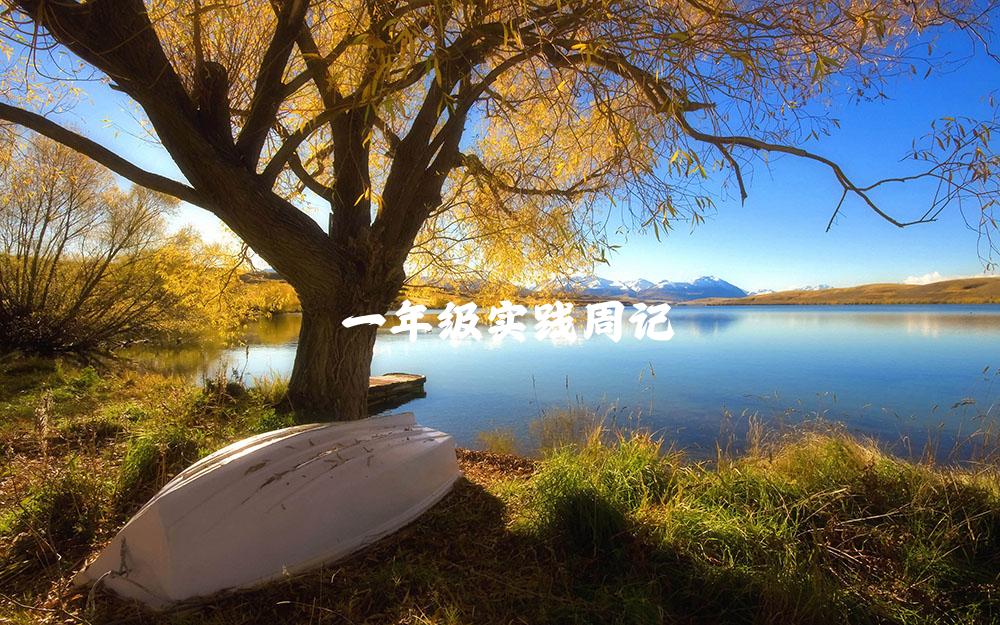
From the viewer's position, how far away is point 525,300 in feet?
20.9

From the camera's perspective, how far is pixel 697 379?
12.6m

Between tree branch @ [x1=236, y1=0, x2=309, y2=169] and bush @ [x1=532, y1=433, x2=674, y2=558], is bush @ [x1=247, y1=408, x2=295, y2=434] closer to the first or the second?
tree branch @ [x1=236, y1=0, x2=309, y2=169]

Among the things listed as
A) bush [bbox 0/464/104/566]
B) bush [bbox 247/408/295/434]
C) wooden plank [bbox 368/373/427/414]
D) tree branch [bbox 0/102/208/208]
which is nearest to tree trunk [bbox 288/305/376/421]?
bush [bbox 247/408/295/434]

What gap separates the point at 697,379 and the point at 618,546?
11185 millimetres

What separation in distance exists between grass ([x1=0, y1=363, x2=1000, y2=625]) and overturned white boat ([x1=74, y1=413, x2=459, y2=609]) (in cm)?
9

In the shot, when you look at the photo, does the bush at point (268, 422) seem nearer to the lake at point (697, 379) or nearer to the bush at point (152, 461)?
the bush at point (152, 461)

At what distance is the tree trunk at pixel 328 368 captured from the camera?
4527 mm

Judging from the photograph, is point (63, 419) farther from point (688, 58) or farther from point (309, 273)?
point (688, 58)

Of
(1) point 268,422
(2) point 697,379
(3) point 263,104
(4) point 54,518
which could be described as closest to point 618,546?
(4) point 54,518

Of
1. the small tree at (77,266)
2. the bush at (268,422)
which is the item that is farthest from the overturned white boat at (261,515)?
the small tree at (77,266)

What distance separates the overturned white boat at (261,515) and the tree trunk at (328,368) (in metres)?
1.74

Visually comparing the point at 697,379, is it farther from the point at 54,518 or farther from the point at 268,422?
the point at 54,518

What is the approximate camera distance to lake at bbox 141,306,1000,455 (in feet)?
26.7

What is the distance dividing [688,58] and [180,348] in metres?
15.5
